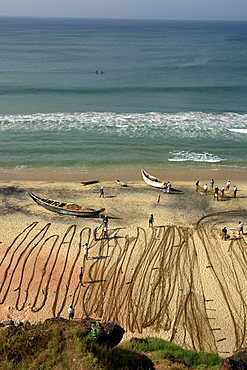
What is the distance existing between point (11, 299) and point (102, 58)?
3459 inches

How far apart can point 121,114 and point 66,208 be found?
97.2ft

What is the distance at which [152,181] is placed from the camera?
34562mm

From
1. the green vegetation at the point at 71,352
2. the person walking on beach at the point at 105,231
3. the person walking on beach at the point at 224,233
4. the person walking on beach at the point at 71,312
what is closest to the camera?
the green vegetation at the point at 71,352

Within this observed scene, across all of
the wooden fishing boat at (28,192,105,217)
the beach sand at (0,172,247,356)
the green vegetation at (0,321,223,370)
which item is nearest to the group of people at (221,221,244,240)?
the beach sand at (0,172,247,356)

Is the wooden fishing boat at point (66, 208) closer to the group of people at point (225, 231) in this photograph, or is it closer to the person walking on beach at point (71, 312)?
the group of people at point (225, 231)

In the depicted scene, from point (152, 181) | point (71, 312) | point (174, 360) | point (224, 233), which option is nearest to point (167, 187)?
point (152, 181)

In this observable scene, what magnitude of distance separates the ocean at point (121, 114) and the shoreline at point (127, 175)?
34.6 inches

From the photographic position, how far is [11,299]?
19656mm

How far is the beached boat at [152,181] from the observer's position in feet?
111

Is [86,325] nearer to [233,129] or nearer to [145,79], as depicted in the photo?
[233,129]

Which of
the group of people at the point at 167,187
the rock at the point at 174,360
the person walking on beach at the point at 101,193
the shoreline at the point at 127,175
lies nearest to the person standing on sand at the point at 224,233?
the group of people at the point at 167,187

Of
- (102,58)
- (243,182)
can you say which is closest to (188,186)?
(243,182)

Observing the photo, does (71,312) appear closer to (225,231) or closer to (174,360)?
(174,360)

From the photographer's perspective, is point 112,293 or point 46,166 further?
point 46,166
